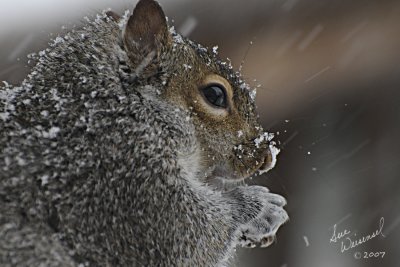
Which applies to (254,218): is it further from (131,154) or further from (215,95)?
(131,154)

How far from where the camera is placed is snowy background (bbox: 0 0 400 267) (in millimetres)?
5285

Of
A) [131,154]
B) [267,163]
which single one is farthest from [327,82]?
[131,154]

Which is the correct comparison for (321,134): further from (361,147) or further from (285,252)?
(285,252)

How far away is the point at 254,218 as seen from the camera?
7.32 ft

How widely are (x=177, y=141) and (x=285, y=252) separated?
450 cm

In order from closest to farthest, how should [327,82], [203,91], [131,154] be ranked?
1. [131,154]
2. [203,91]
3. [327,82]

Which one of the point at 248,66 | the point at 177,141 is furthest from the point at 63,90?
the point at 248,66

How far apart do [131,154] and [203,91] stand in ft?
1.32

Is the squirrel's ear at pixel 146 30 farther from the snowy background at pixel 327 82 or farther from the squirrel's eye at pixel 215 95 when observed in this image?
the snowy background at pixel 327 82

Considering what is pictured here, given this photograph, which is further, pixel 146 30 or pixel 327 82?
pixel 327 82

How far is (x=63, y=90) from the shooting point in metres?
1.95

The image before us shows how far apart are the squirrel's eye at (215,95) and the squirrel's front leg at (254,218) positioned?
0.30m

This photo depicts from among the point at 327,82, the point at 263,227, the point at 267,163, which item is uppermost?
the point at 327,82

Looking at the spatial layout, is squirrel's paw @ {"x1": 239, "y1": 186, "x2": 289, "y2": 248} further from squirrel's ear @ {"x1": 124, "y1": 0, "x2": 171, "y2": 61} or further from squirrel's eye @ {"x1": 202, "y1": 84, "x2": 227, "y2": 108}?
squirrel's ear @ {"x1": 124, "y1": 0, "x2": 171, "y2": 61}
